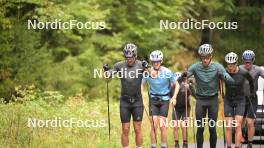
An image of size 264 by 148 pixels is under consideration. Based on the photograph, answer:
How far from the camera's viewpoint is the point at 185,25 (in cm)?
3394

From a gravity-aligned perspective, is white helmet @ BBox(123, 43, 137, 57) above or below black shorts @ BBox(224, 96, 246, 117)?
above

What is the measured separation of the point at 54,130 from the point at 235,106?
205 inches

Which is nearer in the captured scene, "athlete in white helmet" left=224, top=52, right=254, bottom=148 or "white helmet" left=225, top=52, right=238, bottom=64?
"white helmet" left=225, top=52, right=238, bottom=64

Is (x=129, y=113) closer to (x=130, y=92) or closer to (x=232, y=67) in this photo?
(x=130, y=92)

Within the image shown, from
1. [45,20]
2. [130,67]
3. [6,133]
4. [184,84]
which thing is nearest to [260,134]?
[184,84]

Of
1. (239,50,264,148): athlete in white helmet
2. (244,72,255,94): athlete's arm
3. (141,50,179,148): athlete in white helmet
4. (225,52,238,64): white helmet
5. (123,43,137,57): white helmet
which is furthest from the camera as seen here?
(239,50,264,148): athlete in white helmet

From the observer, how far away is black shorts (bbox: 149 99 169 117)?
15.0 meters

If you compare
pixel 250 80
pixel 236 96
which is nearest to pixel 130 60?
pixel 236 96

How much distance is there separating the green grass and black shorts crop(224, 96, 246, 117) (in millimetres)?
3433

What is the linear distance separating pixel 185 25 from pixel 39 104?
49.7 ft

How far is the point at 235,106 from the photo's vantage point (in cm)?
1512

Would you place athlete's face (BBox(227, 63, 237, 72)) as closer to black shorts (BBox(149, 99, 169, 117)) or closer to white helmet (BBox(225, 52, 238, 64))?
white helmet (BBox(225, 52, 238, 64))

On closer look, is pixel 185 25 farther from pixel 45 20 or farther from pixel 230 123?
pixel 230 123

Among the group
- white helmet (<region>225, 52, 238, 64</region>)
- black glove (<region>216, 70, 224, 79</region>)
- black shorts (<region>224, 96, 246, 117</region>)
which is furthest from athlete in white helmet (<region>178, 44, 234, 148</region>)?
black shorts (<region>224, 96, 246, 117</region>)
